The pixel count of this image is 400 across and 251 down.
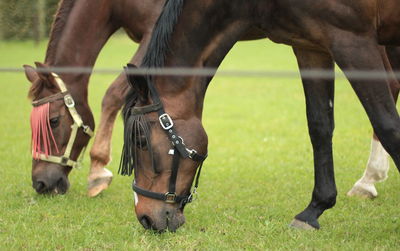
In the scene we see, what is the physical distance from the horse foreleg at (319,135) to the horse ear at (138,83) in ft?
4.10

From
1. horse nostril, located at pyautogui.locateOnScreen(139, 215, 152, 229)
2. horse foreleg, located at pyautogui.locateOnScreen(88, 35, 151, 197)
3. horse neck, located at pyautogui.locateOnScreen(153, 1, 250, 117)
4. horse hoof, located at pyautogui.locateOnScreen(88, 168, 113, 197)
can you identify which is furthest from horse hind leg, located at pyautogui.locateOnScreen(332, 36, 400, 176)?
horse hoof, located at pyautogui.locateOnScreen(88, 168, 113, 197)

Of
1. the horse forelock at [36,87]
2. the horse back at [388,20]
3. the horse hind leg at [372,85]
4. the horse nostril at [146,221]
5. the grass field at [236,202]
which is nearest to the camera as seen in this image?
the horse hind leg at [372,85]

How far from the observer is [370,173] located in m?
5.17

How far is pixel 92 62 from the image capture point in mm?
5273

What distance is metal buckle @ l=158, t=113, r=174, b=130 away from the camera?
3430 millimetres

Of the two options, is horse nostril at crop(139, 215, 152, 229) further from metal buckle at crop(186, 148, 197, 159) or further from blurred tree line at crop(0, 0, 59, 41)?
blurred tree line at crop(0, 0, 59, 41)

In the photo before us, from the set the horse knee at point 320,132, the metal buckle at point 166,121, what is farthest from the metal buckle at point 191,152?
the horse knee at point 320,132

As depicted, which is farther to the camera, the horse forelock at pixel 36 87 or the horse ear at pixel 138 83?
the horse forelock at pixel 36 87

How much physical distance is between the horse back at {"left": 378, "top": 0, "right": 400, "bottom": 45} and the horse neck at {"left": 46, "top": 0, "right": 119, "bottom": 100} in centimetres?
275

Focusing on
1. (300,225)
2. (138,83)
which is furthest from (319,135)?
(138,83)

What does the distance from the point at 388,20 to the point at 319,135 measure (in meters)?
1.11

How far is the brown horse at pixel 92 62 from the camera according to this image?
4996 mm

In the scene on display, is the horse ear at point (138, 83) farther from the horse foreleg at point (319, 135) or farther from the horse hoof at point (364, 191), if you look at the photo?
the horse hoof at point (364, 191)

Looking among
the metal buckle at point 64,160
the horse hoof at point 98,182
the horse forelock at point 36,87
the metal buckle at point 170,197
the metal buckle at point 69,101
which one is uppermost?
the metal buckle at point 170,197
